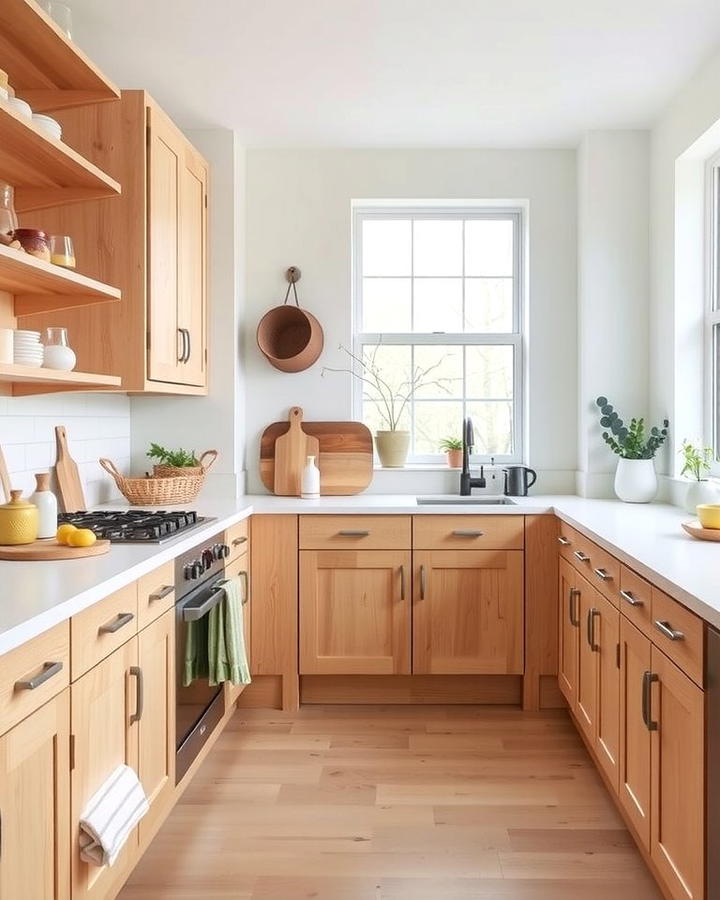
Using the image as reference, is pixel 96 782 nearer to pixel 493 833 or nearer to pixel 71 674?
pixel 71 674

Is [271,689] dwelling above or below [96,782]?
below

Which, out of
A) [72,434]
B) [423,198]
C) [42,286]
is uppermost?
[423,198]

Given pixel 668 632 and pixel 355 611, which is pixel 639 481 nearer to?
pixel 355 611

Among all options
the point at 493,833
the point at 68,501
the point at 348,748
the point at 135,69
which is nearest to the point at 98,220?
the point at 135,69

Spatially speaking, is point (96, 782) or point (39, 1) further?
point (39, 1)

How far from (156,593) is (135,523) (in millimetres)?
476

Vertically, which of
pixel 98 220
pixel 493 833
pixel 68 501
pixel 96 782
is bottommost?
pixel 493 833

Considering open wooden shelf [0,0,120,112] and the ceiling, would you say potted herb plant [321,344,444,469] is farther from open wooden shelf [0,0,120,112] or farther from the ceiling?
open wooden shelf [0,0,120,112]

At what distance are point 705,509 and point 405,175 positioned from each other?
2.31m

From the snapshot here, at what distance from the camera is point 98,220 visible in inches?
117

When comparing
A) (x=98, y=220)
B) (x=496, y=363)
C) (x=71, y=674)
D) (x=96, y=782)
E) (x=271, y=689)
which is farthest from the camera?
(x=496, y=363)

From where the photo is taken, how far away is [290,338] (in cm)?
406

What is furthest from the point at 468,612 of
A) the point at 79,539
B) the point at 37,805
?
the point at 37,805

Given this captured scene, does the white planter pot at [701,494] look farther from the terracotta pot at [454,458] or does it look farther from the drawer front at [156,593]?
the drawer front at [156,593]
